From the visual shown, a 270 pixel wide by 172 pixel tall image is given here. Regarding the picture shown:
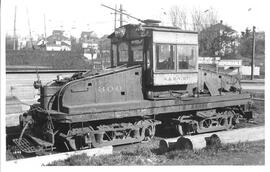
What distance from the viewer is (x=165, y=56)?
31.1ft

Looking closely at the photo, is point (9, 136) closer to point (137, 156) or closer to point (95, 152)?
point (95, 152)

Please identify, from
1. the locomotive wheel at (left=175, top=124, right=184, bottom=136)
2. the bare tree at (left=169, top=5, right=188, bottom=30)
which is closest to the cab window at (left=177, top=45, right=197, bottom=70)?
the locomotive wheel at (left=175, top=124, right=184, bottom=136)

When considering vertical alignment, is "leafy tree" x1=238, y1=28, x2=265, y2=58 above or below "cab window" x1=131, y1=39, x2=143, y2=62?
above

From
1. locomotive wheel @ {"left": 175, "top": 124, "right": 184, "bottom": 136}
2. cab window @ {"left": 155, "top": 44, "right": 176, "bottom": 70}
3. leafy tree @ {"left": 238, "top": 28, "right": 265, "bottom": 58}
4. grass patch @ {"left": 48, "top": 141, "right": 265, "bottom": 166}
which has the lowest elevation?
grass patch @ {"left": 48, "top": 141, "right": 265, "bottom": 166}

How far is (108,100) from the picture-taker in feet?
29.4

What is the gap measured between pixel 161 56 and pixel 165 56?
0.16 metres

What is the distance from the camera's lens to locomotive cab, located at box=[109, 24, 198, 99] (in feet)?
30.5

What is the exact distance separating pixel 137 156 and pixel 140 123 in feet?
5.48

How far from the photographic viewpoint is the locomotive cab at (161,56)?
9.30 metres

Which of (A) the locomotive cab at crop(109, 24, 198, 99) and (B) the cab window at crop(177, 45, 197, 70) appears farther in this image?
(B) the cab window at crop(177, 45, 197, 70)

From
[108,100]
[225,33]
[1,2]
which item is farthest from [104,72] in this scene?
[225,33]

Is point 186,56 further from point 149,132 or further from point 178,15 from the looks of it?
point 178,15

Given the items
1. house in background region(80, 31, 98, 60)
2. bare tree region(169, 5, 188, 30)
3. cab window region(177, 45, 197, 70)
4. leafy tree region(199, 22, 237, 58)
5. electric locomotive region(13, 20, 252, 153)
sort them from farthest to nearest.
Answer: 1. house in background region(80, 31, 98, 60)
2. leafy tree region(199, 22, 237, 58)
3. bare tree region(169, 5, 188, 30)
4. cab window region(177, 45, 197, 70)
5. electric locomotive region(13, 20, 252, 153)

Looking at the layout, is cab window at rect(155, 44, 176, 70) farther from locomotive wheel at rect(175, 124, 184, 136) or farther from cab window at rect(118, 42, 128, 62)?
locomotive wheel at rect(175, 124, 184, 136)
